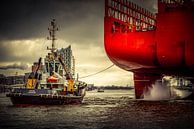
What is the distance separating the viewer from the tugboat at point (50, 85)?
113 feet

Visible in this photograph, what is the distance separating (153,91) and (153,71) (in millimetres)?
5604

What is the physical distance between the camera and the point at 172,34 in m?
33.6

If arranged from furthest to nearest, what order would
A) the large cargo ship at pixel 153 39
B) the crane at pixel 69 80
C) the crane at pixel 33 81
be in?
the crane at pixel 69 80 → the crane at pixel 33 81 → the large cargo ship at pixel 153 39

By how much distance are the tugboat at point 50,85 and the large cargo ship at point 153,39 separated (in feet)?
15.8

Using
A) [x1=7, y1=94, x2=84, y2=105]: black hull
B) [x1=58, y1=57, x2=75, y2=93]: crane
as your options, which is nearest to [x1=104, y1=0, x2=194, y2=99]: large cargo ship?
[x1=58, y1=57, x2=75, y2=93]: crane

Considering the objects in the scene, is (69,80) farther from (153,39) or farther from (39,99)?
(153,39)

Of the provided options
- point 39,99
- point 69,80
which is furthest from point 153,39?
point 39,99

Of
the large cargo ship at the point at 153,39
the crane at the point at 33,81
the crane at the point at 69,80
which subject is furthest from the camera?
the crane at the point at 69,80

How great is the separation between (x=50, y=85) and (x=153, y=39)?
10112 mm

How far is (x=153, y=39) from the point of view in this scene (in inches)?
1380

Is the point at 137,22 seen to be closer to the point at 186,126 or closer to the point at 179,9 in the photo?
the point at 179,9

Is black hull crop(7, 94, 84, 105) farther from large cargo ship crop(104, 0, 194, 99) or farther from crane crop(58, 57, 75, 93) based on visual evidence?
large cargo ship crop(104, 0, 194, 99)

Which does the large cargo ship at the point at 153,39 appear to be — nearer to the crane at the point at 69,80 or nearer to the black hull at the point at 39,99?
the crane at the point at 69,80

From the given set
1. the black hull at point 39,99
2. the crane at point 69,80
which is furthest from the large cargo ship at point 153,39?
the black hull at point 39,99
